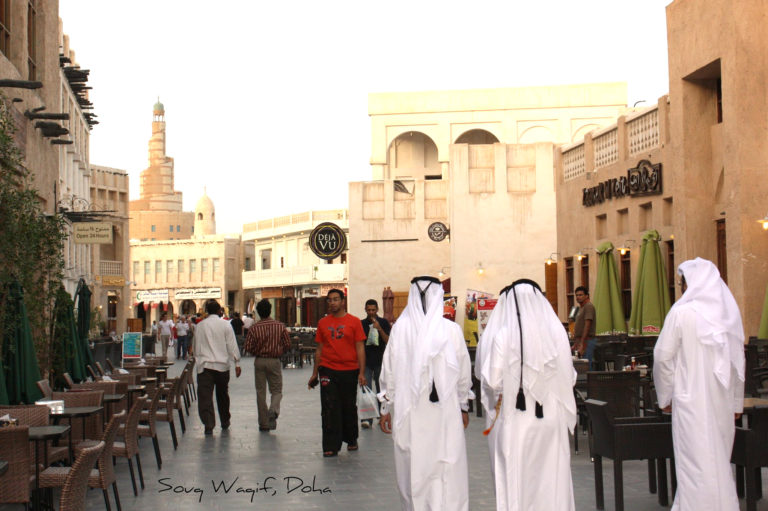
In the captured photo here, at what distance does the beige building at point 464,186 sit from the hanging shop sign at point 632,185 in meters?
9.59

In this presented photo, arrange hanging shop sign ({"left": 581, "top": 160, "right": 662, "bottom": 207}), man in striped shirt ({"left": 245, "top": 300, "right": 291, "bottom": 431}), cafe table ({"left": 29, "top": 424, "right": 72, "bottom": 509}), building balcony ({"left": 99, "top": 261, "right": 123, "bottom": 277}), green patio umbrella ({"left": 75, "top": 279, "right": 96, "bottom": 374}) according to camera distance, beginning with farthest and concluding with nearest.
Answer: building balcony ({"left": 99, "top": 261, "right": 123, "bottom": 277}), hanging shop sign ({"left": 581, "top": 160, "right": 662, "bottom": 207}), green patio umbrella ({"left": 75, "top": 279, "right": 96, "bottom": 374}), man in striped shirt ({"left": 245, "top": 300, "right": 291, "bottom": 431}), cafe table ({"left": 29, "top": 424, "right": 72, "bottom": 509})

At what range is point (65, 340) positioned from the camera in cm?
1597

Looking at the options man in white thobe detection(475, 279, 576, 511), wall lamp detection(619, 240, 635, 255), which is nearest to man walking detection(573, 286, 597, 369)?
wall lamp detection(619, 240, 635, 255)

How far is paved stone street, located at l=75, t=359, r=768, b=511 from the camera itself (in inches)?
353

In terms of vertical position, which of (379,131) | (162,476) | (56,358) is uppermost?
(379,131)

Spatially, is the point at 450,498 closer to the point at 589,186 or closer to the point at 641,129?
the point at 641,129

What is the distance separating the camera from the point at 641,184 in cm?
2273

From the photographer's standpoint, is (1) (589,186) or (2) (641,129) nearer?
(2) (641,129)

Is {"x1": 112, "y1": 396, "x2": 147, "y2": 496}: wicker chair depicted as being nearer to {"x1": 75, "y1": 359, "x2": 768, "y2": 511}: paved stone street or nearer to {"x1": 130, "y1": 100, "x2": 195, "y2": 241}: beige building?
{"x1": 75, "y1": 359, "x2": 768, "y2": 511}: paved stone street

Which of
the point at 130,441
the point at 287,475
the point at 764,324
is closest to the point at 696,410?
the point at 287,475

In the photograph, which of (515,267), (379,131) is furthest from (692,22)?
(379,131)

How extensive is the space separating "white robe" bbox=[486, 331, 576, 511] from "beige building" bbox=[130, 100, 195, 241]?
107139 mm

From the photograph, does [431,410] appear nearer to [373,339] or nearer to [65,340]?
[373,339]

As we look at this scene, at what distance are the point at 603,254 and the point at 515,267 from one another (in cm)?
1183
